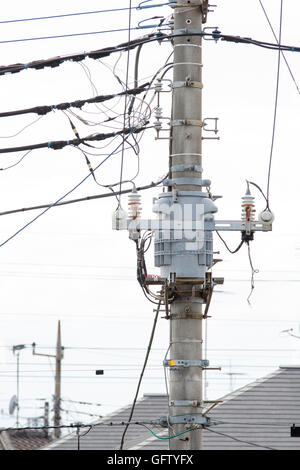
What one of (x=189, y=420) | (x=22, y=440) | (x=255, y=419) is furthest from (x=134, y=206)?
(x=22, y=440)

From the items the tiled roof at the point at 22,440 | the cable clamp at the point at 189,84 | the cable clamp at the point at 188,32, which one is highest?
the cable clamp at the point at 188,32

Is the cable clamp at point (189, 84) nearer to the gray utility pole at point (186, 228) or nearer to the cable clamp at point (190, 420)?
the gray utility pole at point (186, 228)

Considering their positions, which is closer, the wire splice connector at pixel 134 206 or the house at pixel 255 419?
the wire splice connector at pixel 134 206

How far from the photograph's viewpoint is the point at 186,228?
15820 millimetres

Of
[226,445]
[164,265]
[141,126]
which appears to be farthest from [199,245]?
[226,445]

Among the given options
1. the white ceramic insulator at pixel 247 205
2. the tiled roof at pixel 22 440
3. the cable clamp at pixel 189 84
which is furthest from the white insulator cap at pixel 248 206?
the tiled roof at pixel 22 440

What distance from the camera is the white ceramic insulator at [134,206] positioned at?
16016 mm

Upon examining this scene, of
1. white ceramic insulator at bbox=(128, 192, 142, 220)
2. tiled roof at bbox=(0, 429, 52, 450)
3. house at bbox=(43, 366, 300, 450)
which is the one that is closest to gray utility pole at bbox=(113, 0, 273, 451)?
white ceramic insulator at bbox=(128, 192, 142, 220)

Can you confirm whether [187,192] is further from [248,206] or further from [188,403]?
[188,403]

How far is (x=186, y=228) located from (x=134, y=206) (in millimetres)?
848

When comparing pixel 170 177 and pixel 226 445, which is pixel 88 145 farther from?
pixel 226 445

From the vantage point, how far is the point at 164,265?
15.9 meters

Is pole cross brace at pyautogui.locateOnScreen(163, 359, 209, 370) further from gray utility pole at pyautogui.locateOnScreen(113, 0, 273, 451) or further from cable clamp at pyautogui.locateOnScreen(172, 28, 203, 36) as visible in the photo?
cable clamp at pyautogui.locateOnScreen(172, 28, 203, 36)

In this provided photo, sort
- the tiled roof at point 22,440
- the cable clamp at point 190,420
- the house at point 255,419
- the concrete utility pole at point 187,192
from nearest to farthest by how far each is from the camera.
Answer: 1. the cable clamp at point 190,420
2. the concrete utility pole at point 187,192
3. the house at point 255,419
4. the tiled roof at point 22,440
